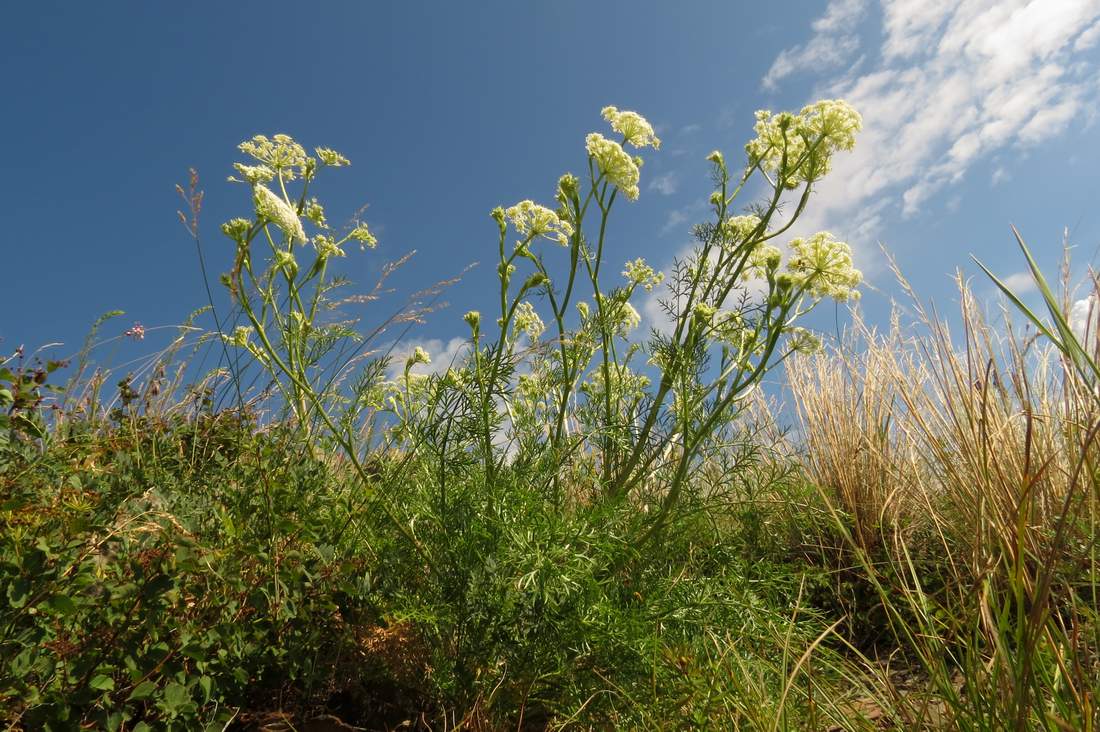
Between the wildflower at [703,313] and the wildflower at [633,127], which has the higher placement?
the wildflower at [633,127]

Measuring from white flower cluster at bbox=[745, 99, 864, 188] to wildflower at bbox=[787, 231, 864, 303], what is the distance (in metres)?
0.24

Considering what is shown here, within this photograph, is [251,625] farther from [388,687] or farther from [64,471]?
[64,471]

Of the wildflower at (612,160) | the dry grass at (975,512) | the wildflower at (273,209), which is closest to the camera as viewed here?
the dry grass at (975,512)

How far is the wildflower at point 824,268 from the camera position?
229 cm

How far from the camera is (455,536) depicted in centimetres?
200

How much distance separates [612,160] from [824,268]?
2.60ft

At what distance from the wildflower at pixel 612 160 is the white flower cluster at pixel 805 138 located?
1.65 feet

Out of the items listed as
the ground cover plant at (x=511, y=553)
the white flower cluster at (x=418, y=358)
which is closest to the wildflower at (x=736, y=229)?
the ground cover plant at (x=511, y=553)

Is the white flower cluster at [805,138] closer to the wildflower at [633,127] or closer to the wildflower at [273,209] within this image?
the wildflower at [633,127]

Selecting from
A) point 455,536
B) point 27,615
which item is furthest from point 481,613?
point 27,615

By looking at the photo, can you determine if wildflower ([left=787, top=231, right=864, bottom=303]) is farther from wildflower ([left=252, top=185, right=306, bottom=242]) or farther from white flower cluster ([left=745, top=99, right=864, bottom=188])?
wildflower ([left=252, top=185, right=306, bottom=242])

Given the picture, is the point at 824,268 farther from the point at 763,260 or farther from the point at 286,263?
the point at 286,263

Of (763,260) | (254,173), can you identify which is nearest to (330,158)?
(254,173)

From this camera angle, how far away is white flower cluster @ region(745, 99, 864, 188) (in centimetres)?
226
